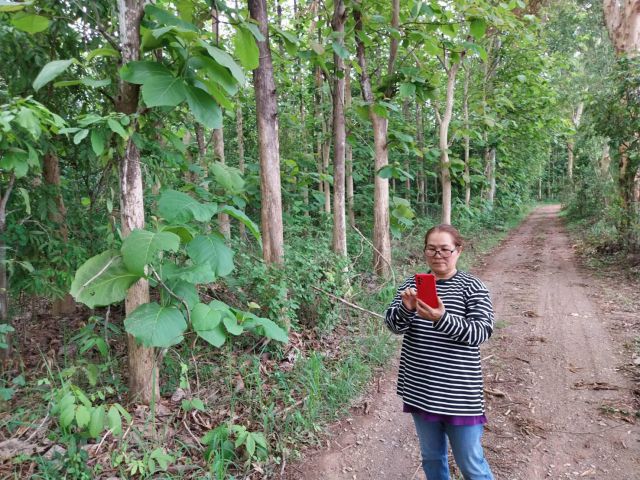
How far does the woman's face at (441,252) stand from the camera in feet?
7.41

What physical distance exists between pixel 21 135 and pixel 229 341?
7.82ft

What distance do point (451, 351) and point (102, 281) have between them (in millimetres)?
1870

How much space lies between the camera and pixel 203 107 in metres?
2.12

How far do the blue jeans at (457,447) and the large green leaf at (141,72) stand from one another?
2332 mm

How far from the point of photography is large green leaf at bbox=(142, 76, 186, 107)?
1987 mm

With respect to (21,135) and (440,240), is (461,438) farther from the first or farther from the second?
(21,135)

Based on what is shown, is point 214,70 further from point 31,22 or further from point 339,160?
Result: point 339,160

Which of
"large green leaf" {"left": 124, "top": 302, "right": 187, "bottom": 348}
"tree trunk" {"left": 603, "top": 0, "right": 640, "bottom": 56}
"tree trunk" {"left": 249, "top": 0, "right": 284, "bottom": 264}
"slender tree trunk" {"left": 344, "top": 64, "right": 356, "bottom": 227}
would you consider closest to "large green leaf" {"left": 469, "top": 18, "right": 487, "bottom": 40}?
"slender tree trunk" {"left": 344, "top": 64, "right": 356, "bottom": 227}

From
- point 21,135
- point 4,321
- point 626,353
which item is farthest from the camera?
point 626,353

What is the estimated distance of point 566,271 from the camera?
904 cm

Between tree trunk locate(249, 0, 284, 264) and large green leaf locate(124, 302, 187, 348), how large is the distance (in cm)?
265

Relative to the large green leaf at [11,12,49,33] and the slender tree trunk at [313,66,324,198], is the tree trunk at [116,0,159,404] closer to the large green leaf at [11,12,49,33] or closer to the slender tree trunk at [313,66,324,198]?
the large green leaf at [11,12,49,33]

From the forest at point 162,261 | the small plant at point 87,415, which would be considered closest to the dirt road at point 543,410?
the forest at point 162,261

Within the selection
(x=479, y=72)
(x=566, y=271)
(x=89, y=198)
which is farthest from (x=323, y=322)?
(x=479, y=72)
